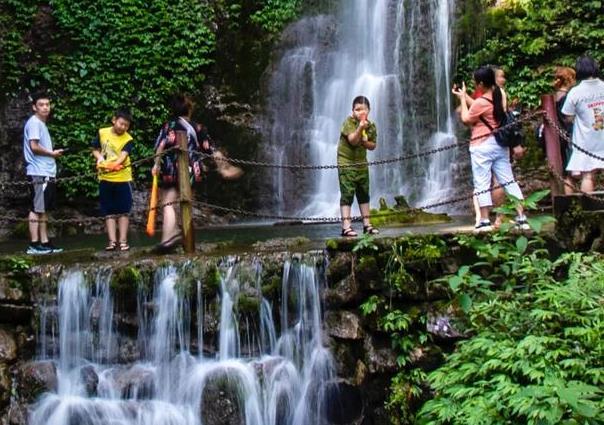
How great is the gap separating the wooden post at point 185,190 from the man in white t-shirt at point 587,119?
3896 mm

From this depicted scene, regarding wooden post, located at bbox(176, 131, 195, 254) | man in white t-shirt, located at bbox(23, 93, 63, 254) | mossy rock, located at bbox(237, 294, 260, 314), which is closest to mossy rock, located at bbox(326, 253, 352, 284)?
mossy rock, located at bbox(237, 294, 260, 314)

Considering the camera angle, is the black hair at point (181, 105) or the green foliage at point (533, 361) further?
the black hair at point (181, 105)

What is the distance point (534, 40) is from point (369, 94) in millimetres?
3238

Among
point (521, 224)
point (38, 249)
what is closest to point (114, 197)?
point (38, 249)

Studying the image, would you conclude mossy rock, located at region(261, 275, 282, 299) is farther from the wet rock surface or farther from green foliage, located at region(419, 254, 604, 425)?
the wet rock surface

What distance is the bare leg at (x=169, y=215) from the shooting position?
7.32 metres

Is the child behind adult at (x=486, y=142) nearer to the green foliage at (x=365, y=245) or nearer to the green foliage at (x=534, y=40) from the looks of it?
the green foliage at (x=365, y=245)

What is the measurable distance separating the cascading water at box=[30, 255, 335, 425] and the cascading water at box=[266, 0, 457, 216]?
6077 millimetres

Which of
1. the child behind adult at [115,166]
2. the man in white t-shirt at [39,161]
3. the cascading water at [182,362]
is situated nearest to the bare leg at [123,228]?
the child behind adult at [115,166]

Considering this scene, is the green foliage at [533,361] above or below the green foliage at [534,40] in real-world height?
below

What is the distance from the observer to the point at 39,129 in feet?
24.7

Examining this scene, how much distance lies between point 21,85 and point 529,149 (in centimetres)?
1011

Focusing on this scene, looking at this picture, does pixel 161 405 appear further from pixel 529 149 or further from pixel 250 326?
pixel 529 149

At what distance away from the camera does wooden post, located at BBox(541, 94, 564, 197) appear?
250 inches
